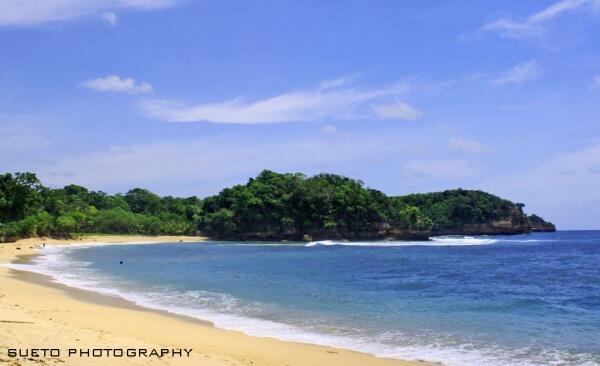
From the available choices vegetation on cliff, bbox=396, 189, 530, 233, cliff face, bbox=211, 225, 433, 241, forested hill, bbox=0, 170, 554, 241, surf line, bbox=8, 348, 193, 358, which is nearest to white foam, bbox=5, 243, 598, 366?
surf line, bbox=8, 348, 193, 358

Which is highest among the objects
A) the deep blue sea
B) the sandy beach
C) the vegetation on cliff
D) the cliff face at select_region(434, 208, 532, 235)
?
the vegetation on cliff

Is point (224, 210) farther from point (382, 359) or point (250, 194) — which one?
point (382, 359)

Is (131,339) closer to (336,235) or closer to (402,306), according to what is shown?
(402,306)

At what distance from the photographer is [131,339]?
12.6 metres

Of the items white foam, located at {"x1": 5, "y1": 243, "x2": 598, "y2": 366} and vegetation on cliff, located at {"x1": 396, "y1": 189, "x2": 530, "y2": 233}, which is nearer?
white foam, located at {"x1": 5, "y1": 243, "x2": 598, "y2": 366}

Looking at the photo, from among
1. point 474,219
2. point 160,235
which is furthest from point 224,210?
→ point 474,219

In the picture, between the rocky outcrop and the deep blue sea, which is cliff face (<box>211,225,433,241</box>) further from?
the deep blue sea

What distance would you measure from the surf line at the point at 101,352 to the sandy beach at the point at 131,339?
81mm

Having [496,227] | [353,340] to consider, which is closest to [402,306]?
[353,340]

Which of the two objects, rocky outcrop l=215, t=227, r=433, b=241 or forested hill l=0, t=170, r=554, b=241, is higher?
forested hill l=0, t=170, r=554, b=241

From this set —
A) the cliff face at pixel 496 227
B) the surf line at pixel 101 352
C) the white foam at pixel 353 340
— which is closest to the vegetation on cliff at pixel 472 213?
the cliff face at pixel 496 227

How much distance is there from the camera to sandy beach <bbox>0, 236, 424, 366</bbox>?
10.1 metres

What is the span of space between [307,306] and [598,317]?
10077 millimetres

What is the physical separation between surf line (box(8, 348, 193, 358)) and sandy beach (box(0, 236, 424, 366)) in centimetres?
8
